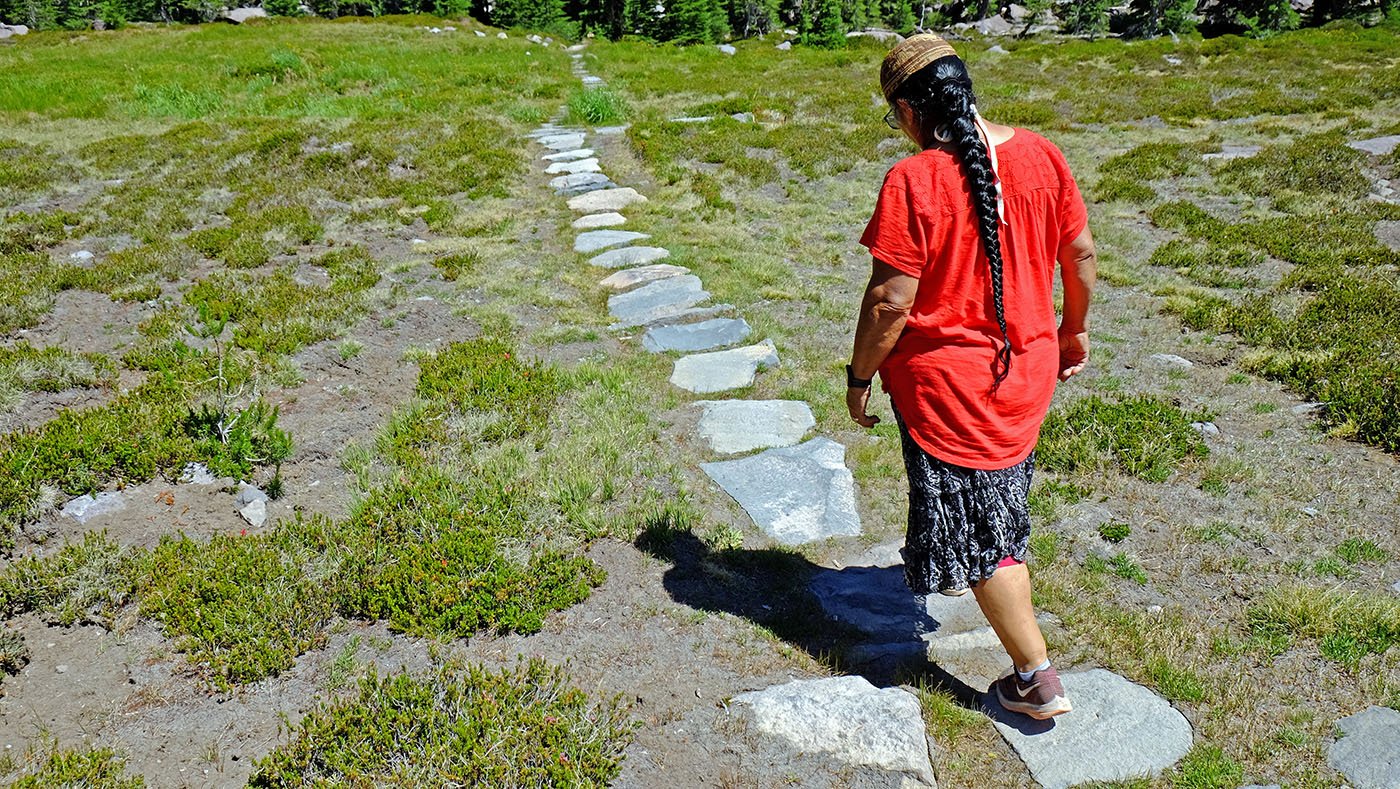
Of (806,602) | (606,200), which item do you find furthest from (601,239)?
(806,602)

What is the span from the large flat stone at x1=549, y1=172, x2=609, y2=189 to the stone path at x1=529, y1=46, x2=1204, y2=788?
19.6 ft

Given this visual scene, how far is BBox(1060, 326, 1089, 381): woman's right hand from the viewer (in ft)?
10.6

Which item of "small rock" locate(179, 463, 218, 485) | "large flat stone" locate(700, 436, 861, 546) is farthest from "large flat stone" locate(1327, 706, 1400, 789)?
"small rock" locate(179, 463, 218, 485)

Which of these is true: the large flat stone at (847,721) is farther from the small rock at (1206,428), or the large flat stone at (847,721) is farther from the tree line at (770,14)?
the tree line at (770,14)

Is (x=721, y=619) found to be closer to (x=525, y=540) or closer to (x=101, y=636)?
(x=525, y=540)

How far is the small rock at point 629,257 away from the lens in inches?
350

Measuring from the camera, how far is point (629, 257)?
9.04 metres

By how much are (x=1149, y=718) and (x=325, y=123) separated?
1793cm

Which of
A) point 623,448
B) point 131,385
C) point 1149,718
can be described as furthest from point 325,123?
point 1149,718

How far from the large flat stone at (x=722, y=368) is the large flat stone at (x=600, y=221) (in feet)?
14.1

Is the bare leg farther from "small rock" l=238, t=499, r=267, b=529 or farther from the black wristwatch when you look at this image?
"small rock" l=238, t=499, r=267, b=529

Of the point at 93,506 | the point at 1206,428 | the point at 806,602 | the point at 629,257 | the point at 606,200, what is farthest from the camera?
the point at 606,200

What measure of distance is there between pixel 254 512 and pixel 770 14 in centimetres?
6881

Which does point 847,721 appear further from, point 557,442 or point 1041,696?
point 557,442
